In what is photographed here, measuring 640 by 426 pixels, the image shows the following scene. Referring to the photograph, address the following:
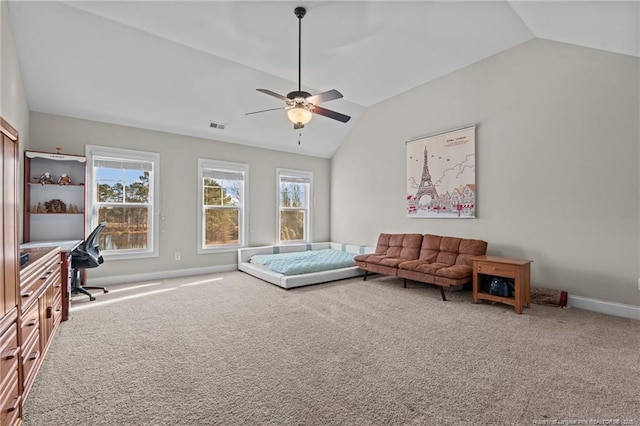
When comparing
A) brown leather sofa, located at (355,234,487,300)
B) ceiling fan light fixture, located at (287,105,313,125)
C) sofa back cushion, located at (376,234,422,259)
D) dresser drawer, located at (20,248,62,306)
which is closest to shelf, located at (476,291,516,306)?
brown leather sofa, located at (355,234,487,300)

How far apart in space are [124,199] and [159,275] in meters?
1.38

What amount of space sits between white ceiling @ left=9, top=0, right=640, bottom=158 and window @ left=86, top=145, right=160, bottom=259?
1.98 feet

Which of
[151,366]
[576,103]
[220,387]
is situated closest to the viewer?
[220,387]

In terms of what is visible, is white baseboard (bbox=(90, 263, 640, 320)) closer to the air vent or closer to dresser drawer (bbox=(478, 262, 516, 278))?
dresser drawer (bbox=(478, 262, 516, 278))

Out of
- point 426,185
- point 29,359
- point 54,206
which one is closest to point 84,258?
point 54,206

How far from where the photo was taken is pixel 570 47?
12.2 feet

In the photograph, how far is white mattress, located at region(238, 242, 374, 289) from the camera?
15.4ft

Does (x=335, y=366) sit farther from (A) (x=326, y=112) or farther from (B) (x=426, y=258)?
(B) (x=426, y=258)

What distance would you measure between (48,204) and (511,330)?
19.3 feet

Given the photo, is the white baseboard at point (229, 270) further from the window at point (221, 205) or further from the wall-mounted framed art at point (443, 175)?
the wall-mounted framed art at point (443, 175)

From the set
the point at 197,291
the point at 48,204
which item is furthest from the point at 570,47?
the point at 48,204

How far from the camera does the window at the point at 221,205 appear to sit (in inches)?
227

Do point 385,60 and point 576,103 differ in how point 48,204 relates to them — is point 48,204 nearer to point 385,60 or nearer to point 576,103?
point 385,60

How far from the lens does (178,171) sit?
17.9 ft
